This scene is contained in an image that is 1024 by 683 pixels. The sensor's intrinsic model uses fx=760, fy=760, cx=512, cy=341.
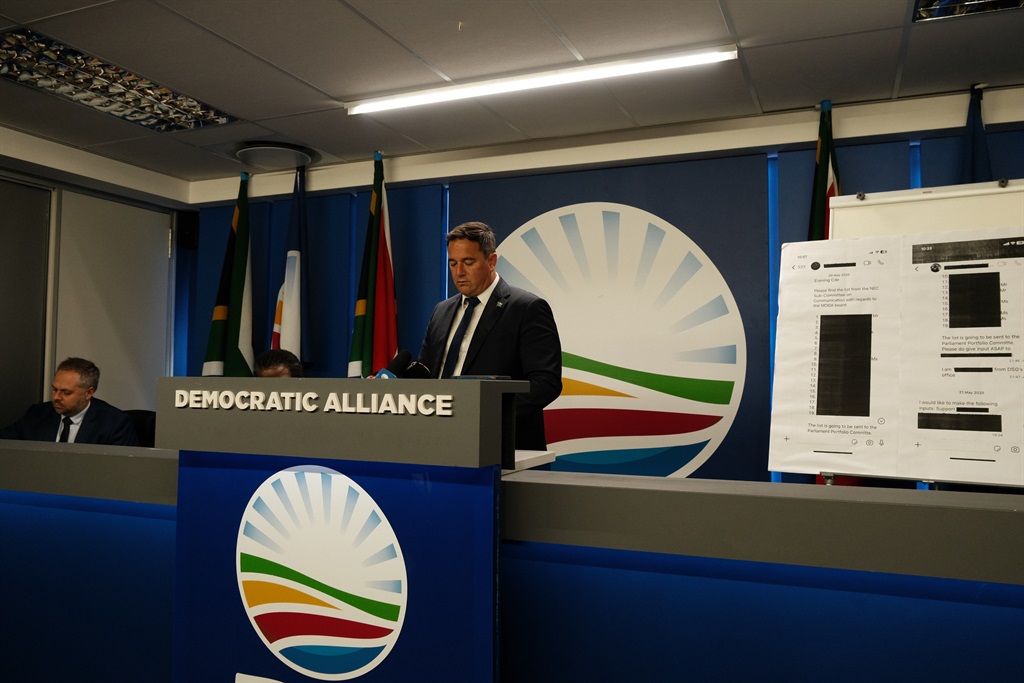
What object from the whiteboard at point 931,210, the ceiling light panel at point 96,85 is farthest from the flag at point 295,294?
the whiteboard at point 931,210

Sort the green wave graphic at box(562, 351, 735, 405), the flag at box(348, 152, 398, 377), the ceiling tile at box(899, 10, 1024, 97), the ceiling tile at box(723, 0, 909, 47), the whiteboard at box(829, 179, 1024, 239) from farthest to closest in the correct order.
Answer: the flag at box(348, 152, 398, 377) → the green wave graphic at box(562, 351, 735, 405) → the ceiling tile at box(899, 10, 1024, 97) → the ceiling tile at box(723, 0, 909, 47) → the whiteboard at box(829, 179, 1024, 239)

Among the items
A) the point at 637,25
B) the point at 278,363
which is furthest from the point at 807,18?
the point at 278,363

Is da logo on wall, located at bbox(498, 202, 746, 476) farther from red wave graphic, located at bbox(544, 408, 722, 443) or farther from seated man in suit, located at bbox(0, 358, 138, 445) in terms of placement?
seated man in suit, located at bbox(0, 358, 138, 445)

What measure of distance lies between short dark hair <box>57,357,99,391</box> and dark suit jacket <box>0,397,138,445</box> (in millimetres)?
91

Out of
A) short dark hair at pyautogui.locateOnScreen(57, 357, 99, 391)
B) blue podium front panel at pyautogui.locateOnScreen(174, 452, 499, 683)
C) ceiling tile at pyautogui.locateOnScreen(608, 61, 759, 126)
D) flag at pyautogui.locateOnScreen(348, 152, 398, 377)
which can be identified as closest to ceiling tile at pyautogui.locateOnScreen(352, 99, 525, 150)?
flag at pyautogui.locateOnScreen(348, 152, 398, 377)

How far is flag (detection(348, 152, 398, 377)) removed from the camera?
4.50 metres

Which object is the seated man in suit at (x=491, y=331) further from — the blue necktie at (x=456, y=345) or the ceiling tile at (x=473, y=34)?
the ceiling tile at (x=473, y=34)

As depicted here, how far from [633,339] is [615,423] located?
0.47 m

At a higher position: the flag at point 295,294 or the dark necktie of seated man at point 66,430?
the flag at point 295,294

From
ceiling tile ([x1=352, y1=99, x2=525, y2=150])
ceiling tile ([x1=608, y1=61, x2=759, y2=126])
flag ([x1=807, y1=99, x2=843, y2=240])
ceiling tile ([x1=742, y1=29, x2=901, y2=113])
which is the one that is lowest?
flag ([x1=807, y1=99, x2=843, y2=240])

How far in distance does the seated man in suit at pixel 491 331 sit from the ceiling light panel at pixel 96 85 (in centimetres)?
211

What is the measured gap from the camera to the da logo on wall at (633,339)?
13.1 feet

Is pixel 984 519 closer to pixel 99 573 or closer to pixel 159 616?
pixel 159 616

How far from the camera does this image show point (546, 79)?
3443 millimetres
